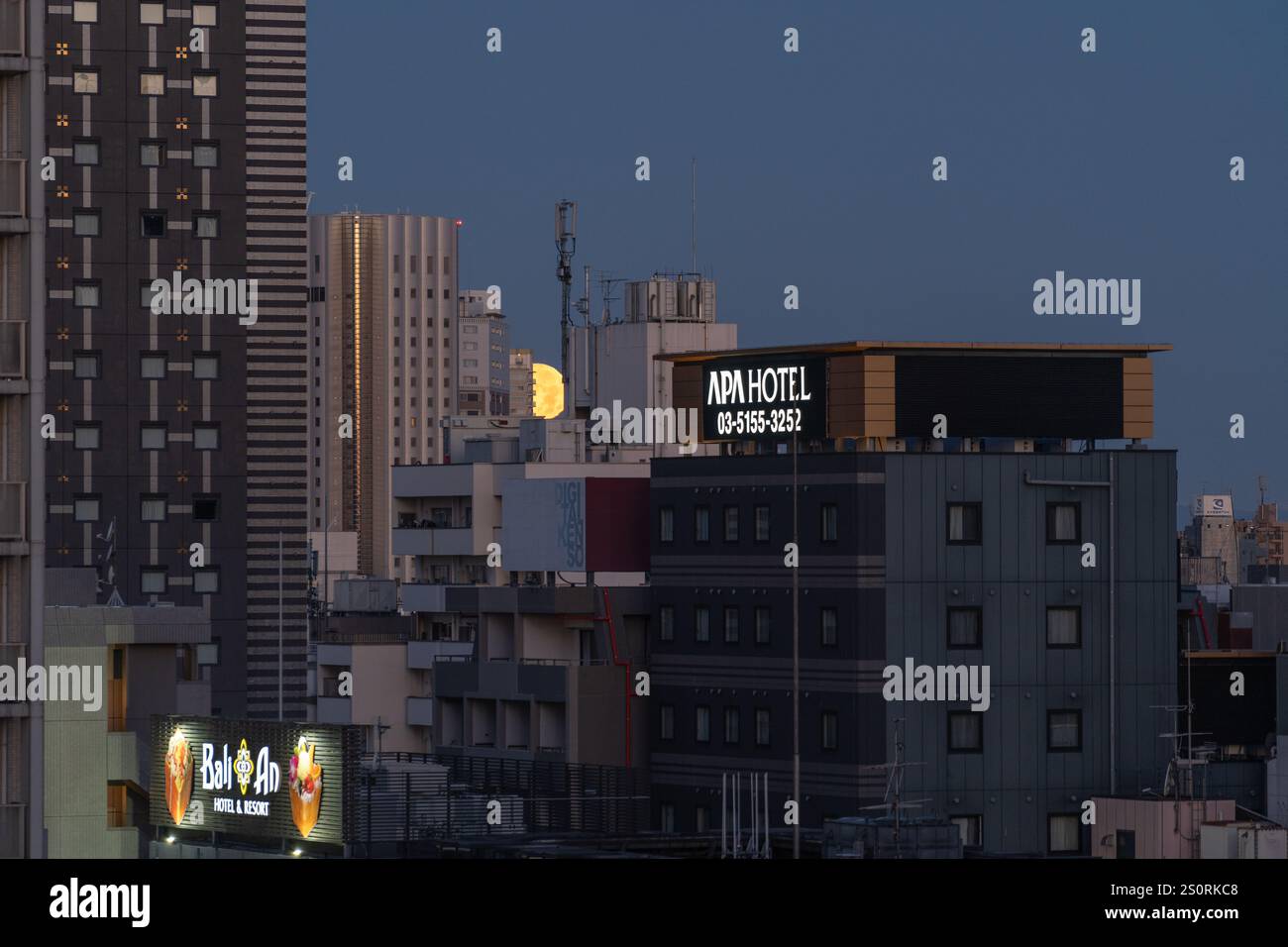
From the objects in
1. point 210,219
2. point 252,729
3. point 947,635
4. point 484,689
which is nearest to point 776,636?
point 947,635

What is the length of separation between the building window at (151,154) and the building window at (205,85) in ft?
14.6

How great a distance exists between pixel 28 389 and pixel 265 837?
3897 centimetres

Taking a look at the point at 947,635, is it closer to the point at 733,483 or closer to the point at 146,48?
the point at 733,483

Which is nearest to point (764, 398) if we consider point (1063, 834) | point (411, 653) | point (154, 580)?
point (1063, 834)

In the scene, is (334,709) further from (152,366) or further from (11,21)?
(11,21)

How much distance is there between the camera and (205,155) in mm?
185750

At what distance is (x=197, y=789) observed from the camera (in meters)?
84.1

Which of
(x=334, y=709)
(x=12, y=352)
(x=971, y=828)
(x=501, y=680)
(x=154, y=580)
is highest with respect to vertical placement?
(x=12, y=352)

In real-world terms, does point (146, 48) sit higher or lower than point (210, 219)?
higher

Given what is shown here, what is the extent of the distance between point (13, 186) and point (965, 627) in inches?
2822

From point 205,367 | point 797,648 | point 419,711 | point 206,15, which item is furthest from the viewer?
point 205,367

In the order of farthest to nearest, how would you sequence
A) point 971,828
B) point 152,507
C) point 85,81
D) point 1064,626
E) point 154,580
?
point 85,81 → point 152,507 → point 154,580 → point 1064,626 → point 971,828

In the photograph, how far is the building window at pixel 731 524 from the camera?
117 metres
